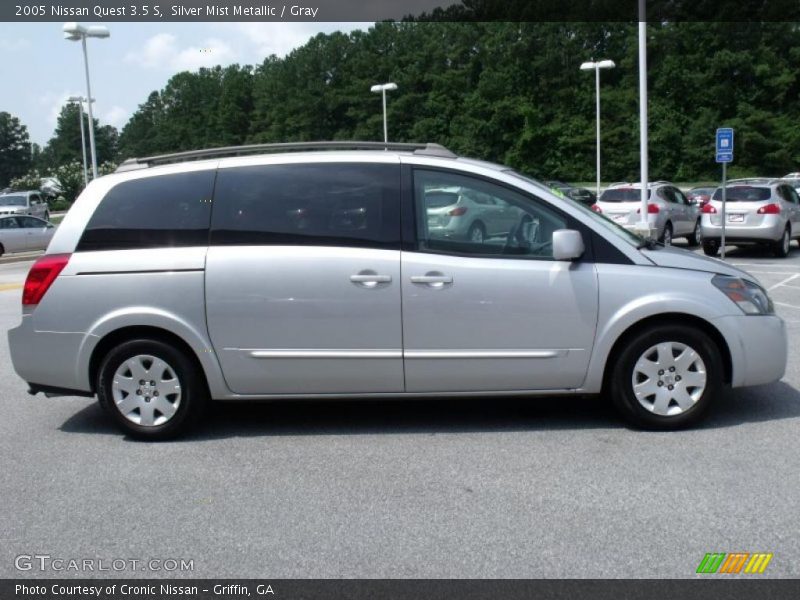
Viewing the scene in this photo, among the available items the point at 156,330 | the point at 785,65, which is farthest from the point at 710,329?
the point at 785,65

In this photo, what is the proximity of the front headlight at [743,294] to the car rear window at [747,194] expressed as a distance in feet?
47.7

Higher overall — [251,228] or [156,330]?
[251,228]

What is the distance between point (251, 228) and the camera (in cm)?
582

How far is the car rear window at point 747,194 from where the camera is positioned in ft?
63.4

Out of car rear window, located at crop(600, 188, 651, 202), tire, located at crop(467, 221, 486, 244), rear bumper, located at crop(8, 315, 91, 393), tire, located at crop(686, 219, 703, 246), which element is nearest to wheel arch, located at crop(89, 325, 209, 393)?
rear bumper, located at crop(8, 315, 91, 393)

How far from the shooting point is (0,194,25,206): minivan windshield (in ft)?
156

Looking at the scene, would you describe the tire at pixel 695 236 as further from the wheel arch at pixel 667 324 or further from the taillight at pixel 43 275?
the taillight at pixel 43 275

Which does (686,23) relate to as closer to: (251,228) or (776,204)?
(776,204)

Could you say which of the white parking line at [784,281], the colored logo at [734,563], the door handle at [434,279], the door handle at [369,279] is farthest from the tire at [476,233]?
the white parking line at [784,281]

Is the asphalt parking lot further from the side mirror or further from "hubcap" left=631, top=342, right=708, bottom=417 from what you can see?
the side mirror

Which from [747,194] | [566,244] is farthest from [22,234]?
[566,244]

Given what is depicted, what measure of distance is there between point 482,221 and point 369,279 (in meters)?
0.85

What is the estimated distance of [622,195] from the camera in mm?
22219

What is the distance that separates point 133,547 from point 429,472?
5.71 feet
